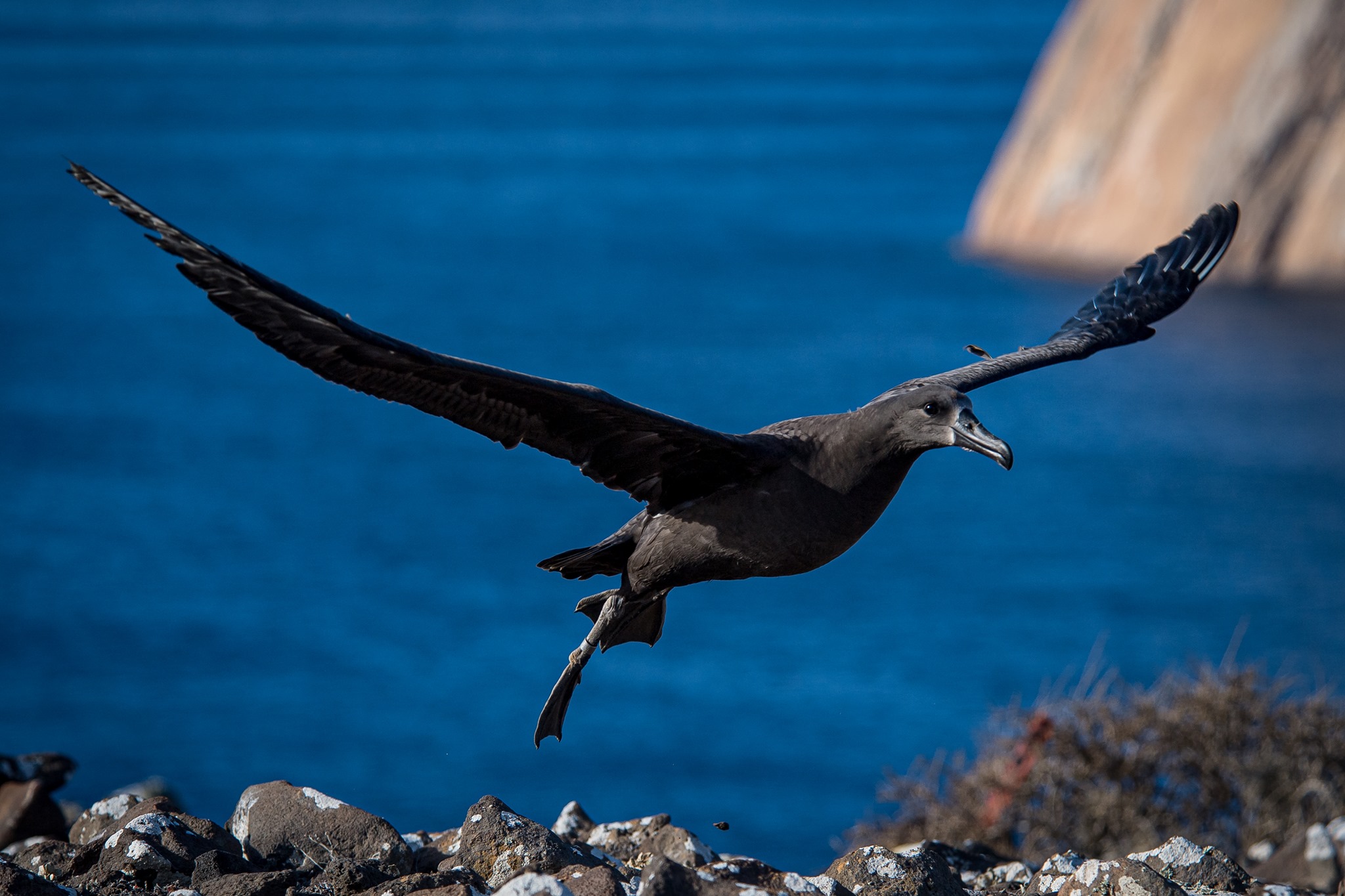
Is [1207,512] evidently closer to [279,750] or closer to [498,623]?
[498,623]

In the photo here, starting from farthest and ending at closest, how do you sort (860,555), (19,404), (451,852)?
(19,404) < (860,555) < (451,852)

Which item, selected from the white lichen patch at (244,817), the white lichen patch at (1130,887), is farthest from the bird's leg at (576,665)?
the white lichen patch at (1130,887)

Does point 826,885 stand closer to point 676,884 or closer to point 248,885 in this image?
point 676,884

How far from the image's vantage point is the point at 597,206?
300 feet

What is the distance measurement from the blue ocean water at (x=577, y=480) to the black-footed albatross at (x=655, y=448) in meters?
21.0

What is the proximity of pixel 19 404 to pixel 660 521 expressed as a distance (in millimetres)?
61551

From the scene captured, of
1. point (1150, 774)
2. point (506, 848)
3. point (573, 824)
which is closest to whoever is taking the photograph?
point (506, 848)

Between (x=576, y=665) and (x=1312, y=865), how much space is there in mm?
4339

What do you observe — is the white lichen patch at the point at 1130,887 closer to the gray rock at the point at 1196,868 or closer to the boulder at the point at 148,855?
the gray rock at the point at 1196,868

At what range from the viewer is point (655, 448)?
7.92 metres

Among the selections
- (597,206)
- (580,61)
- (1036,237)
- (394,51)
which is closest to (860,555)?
(1036,237)

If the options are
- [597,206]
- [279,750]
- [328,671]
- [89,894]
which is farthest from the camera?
[597,206]

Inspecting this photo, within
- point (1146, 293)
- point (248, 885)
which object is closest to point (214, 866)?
point (248, 885)

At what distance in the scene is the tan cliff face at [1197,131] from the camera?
44.6 m
